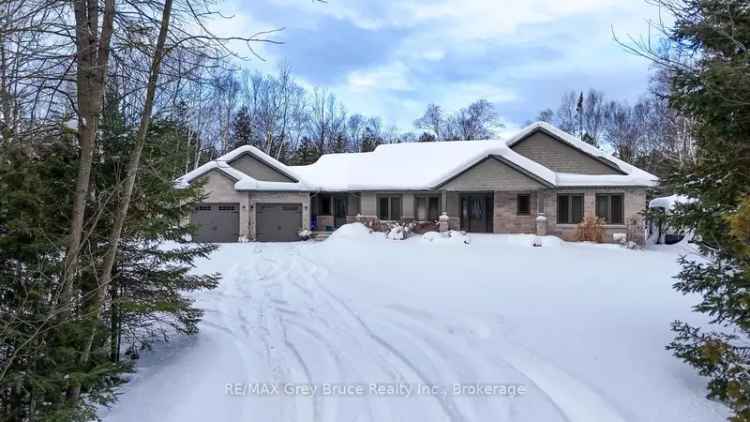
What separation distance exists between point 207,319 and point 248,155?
18.6 meters

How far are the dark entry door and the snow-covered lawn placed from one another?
1248 cm

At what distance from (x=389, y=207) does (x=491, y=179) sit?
6.06 metres

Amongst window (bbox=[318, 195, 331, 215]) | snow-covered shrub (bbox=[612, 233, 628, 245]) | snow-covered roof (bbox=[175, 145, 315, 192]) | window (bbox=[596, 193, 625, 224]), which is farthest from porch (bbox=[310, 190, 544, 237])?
snow-covered shrub (bbox=[612, 233, 628, 245])

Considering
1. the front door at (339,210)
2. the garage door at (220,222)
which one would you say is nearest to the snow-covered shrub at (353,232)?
the front door at (339,210)

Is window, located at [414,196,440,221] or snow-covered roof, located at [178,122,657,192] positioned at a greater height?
snow-covered roof, located at [178,122,657,192]

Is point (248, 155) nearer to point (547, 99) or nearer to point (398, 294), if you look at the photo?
point (398, 294)

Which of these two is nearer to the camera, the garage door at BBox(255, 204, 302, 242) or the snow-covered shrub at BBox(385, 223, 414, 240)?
the snow-covered shrub at BBox(385, 223, 414, 240)

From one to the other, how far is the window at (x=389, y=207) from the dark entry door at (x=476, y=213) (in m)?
3.60

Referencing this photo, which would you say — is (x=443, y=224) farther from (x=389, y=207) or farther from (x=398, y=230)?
(x=389, y=207)

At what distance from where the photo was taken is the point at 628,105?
4800cm

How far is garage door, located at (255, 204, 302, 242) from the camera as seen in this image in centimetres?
2434

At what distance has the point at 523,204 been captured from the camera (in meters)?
22.0

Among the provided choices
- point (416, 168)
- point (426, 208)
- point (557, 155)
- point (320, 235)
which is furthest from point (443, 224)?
point (320, 235)

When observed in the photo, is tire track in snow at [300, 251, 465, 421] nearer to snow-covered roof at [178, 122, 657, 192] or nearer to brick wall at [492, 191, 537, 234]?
snow-covered roof at [178, 122, 657, 192]
